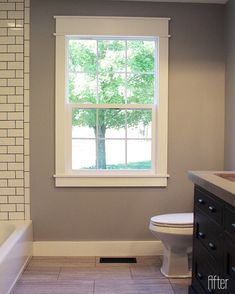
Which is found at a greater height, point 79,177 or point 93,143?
point 93,143

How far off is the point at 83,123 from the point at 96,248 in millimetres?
1227

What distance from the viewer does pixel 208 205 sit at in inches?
83.7

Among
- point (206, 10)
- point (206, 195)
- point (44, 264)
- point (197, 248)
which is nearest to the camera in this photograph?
point (206, 195)

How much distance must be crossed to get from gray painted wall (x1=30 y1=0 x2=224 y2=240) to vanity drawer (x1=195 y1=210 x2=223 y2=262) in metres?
1.14

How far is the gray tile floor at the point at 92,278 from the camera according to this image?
8.81ft

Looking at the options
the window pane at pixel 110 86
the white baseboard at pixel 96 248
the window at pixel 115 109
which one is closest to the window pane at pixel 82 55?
the window at pixel 115 109

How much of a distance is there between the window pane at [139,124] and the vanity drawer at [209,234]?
1.32m

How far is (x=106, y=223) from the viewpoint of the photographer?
3455 millimetres

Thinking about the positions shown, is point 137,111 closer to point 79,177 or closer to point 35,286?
point 79,177

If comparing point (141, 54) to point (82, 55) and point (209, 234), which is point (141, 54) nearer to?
point (82, 55)

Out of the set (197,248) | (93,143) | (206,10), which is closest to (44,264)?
(93,143)

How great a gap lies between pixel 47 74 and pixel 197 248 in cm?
207

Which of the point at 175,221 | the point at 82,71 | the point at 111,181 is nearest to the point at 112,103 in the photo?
the point at 82,71

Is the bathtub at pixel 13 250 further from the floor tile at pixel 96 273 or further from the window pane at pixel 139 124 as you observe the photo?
the window pane at pixel 139 124
